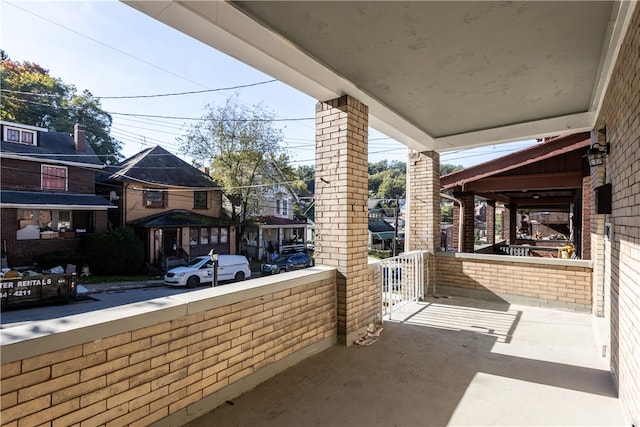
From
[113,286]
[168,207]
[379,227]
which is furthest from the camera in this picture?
[379,227]

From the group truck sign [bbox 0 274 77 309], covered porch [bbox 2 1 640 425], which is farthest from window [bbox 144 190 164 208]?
covered porch [bbox 2 1 640 425]

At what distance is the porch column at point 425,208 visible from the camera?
5656 mm

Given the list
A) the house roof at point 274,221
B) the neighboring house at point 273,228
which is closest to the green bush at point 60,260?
the neighboring house at point 273,228

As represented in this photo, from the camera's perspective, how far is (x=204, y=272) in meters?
14.1

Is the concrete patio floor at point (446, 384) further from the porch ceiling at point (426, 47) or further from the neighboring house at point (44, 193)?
the neighboring house at point (44, 193)

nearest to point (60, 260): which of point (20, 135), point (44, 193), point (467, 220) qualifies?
point (44, 193)

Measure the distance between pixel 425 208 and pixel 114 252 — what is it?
1537 centimetres

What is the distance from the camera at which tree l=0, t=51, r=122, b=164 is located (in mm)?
18375

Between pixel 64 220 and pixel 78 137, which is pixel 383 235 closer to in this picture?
pixel 64 220

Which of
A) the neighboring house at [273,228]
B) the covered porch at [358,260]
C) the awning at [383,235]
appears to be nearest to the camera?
the covered porch at [358,260]

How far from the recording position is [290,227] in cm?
2422

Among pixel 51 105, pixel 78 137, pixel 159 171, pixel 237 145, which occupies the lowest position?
pixel 159 171

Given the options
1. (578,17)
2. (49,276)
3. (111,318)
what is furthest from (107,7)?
(49,276)

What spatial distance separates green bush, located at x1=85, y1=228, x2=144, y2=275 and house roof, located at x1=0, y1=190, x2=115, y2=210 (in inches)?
58.0
